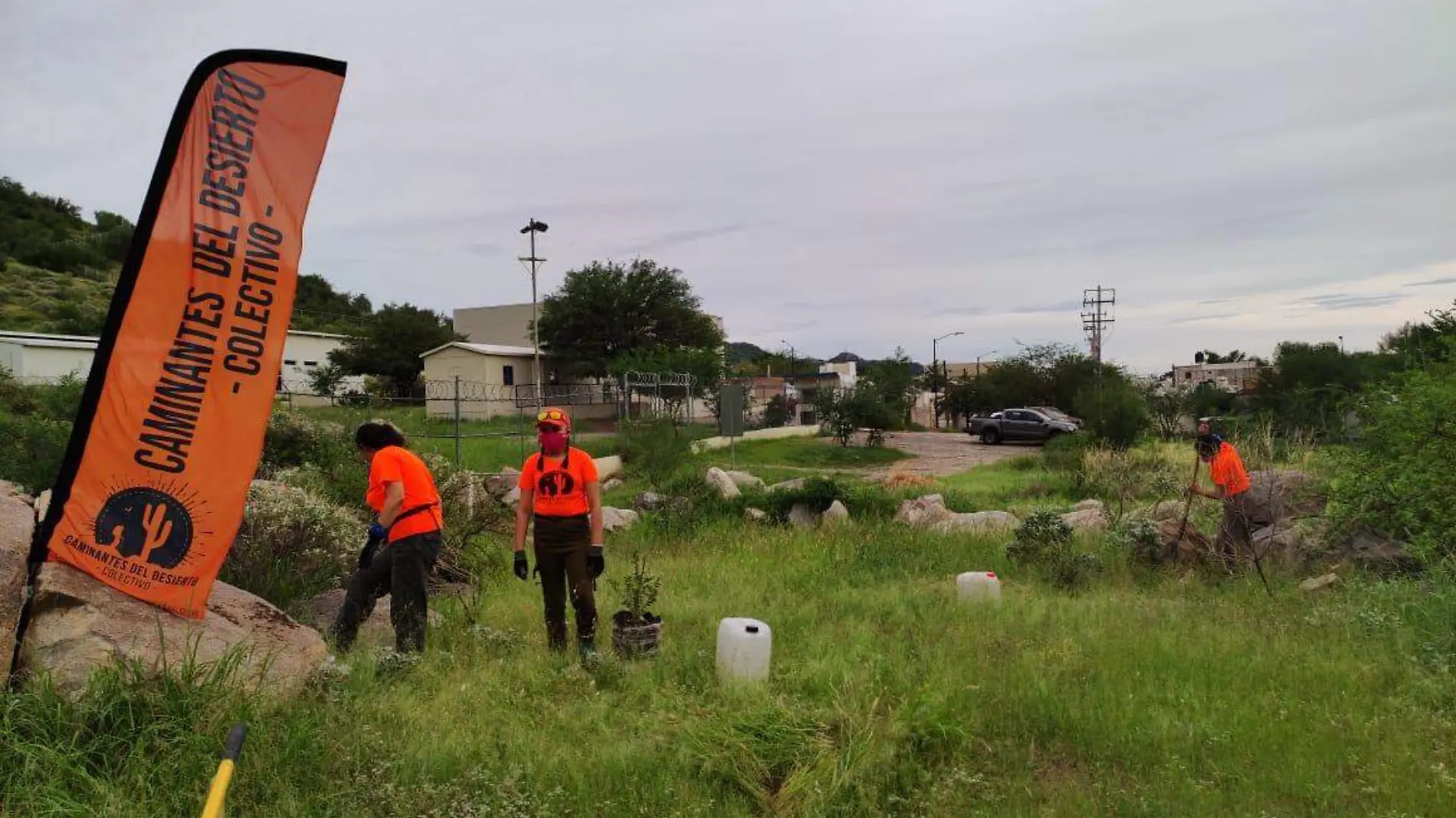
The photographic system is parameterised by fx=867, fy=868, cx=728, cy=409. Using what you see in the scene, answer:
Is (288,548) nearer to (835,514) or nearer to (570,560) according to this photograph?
(570,560)

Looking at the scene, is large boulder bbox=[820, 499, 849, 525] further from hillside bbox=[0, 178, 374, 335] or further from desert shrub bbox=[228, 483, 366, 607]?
hillside bbox=[0, 178, 374, 335]

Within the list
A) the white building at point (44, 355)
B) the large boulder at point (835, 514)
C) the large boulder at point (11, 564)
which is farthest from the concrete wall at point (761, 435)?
the large boulder at point (11, 564)

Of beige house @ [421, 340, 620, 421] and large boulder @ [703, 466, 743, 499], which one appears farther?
beige house @ [421, 340, 620, 421]

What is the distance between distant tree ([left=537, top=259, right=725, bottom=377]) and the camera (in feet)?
141

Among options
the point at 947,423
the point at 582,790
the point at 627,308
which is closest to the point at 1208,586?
the point at 582,790

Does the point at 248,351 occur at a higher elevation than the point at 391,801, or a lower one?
higher

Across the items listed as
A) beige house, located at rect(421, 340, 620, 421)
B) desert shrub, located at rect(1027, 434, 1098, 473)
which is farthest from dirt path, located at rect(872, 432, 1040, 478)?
beige house, located at rect(421, 340, 620, 421)

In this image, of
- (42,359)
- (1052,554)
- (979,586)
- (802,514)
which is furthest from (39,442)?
(42,359)

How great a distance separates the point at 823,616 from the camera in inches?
273

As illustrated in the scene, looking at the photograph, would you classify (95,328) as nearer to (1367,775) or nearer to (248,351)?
(248,351)

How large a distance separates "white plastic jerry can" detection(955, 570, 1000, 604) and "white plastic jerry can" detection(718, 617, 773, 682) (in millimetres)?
2761

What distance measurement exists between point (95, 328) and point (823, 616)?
1776 inches

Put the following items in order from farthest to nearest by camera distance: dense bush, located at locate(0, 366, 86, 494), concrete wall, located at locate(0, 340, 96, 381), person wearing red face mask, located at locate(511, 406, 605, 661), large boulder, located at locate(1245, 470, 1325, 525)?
concrete wall, located at locate(0, 340, 96, 381) → large boulder, located at locate(1245, 470, 1325, 525) → dense bush, located at locate(0, 366, 86, 494) → person wearing red face mask, located at locate(511, 406, 605, 661)

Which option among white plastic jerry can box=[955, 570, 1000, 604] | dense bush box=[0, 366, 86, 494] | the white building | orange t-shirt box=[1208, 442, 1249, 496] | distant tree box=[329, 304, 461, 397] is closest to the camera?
white plastic jerry can box=[955, 570, 1000, 604]
